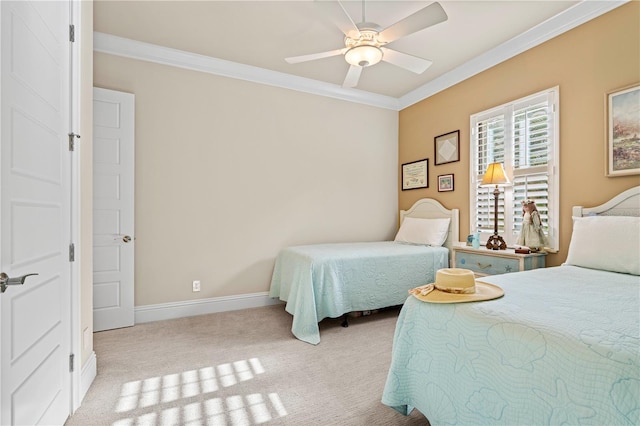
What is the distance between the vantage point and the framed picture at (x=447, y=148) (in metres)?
3.77

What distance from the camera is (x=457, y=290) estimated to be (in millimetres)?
1449

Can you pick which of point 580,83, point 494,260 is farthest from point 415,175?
point 580,83

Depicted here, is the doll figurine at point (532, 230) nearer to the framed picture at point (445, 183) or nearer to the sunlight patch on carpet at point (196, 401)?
the framed picture at point (445, 183)

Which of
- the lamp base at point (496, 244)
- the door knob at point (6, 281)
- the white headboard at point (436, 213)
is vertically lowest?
the lamp base at point (496, 244)

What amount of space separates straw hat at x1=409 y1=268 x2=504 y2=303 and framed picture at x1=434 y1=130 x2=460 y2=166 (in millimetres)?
2614

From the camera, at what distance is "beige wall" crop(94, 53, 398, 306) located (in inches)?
127

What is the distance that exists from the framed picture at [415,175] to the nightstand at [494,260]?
130 cm

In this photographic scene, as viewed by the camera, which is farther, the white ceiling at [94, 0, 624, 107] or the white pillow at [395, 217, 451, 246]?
the white pillow at [395, 217, 451, 246]

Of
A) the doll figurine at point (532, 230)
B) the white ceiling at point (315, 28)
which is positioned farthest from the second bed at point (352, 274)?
the white ceiling at point (315, 28)

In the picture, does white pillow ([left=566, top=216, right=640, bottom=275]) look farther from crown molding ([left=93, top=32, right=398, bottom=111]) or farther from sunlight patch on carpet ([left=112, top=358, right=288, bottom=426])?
crown molding ([left=93, top=32, right=398, bottom=111])

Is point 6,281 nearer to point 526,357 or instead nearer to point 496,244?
point 526,357

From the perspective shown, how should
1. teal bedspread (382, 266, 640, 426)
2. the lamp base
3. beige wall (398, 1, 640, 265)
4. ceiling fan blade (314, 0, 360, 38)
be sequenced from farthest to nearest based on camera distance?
the lamp base
beige wall (398, 1, 640, 265)
ceiling fan blade (314, 0, 360, 38)
teal bedspread (382, 266, 640, 426)

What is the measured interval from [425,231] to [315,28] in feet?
8.33

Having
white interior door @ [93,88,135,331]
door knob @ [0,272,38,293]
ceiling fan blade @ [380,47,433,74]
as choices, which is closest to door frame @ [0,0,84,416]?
door knob @ [0,272,38,293]
